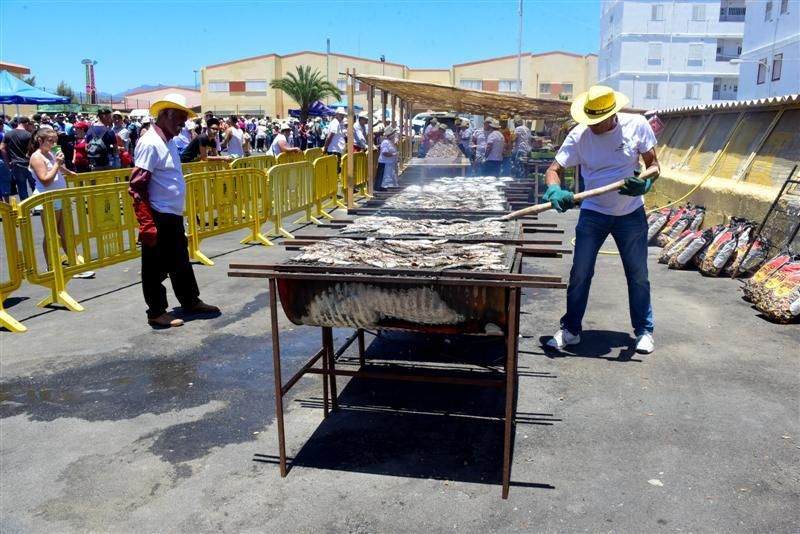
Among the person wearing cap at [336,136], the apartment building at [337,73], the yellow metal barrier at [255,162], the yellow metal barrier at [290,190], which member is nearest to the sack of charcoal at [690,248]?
the yellow metal barrier at [290,190]

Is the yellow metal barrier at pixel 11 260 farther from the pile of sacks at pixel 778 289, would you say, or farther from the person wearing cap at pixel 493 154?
the person wearing cap at pixel 493 154

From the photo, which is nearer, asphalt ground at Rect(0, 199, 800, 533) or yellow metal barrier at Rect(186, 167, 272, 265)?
asphalt ground at Rect(0, 199, 800, 533)

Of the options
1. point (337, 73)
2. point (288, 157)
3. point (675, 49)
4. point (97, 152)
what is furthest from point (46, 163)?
point (337, 73)

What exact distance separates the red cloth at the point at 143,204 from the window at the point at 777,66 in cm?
4379

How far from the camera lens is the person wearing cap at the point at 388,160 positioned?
14.5 metres

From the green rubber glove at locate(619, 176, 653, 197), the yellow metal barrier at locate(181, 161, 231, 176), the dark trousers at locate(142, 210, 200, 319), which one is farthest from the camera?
the yellow metal barrier at locate(181, 161, 231, 176)

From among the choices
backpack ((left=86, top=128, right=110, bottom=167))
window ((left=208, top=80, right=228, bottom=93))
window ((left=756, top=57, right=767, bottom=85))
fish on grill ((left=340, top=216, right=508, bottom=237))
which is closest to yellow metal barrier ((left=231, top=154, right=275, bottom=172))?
backpack ((left=86, top=128, right=110, bottom=167))

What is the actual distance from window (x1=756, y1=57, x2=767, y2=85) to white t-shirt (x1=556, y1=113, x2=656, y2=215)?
43.4 meters

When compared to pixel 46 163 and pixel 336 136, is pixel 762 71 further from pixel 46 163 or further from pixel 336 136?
pixel 46 163

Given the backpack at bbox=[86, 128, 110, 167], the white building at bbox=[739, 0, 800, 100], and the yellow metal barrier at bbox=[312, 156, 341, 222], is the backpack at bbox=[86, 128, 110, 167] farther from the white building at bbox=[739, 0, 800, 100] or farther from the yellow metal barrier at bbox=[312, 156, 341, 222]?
the white building at bbox=[739, 0, 800, 100]

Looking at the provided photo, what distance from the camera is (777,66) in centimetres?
3997

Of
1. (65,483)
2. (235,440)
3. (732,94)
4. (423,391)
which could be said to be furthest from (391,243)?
(732,94)

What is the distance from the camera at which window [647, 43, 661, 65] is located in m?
60.5

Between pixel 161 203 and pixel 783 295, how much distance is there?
19.9 ft
